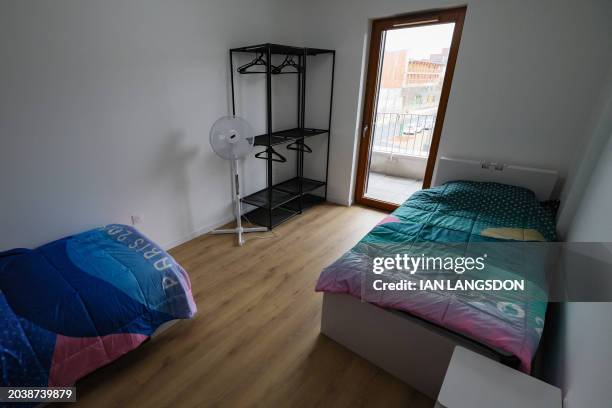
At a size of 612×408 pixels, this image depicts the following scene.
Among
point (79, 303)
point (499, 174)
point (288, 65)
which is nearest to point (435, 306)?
point (79, 303)

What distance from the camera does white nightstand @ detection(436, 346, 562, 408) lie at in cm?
110

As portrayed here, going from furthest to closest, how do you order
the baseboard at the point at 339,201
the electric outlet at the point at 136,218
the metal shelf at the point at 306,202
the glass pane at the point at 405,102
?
the baseboard at the point at 339,201
the metal shelf at the point at 306,202
the glass pane at the point at 405,102
the electric outlet at the point at 136,218

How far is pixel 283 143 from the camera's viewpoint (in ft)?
12.1

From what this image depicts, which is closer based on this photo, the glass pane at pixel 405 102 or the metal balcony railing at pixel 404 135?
the glass pane at pixel 405 102

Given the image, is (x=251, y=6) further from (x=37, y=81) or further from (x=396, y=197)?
(x=396, y=197)

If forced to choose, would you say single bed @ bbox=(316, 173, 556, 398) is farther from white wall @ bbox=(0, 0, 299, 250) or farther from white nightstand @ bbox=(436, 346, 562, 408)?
white wall @ bbox=(0, 0, 299, 250)

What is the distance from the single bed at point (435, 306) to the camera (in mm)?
1319

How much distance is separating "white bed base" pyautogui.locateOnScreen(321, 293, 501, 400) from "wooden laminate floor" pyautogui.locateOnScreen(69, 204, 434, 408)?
0.22 ft

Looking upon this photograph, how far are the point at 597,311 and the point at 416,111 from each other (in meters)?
3.22

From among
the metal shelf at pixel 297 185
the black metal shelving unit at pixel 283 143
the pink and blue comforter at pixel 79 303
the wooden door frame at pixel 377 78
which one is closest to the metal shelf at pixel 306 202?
the black metal shelving unit at pixel 283 143

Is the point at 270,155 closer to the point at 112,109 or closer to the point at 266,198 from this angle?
the point at 266,198

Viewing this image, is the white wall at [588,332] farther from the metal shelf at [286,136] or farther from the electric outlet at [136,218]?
the electric outlet at [136,218]

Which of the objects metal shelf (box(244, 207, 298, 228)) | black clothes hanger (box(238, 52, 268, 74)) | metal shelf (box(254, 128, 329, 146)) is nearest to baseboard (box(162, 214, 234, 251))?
metal shelf (box(244, 207, 298, 228))

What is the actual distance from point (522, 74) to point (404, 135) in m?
2.25
